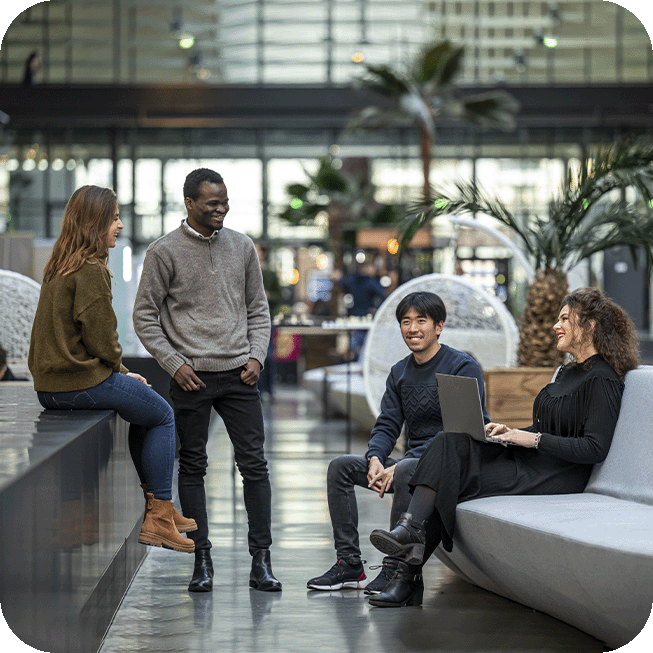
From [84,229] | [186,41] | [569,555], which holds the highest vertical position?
[186,41]

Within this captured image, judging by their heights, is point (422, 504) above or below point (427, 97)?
below

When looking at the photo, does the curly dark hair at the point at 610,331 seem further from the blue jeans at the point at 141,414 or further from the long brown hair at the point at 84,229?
the long brown hair at the point at 84,229

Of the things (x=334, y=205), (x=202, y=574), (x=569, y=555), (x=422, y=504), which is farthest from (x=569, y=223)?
(x=334, y=205)

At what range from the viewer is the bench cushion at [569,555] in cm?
265

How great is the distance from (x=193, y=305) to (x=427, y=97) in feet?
43.1

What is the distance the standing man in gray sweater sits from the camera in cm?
373

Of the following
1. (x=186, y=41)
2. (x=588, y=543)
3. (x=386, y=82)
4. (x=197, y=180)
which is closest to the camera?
(x=588, y=543)

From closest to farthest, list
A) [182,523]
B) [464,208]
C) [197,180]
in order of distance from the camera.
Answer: [182,523] < [197,180] < [464,208]

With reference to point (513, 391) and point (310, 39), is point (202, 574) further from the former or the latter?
point (310, 39)

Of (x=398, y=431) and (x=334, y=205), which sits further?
(x=334, y=205)

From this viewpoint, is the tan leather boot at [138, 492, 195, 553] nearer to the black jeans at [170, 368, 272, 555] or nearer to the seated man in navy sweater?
the black jeans at [170, 368, 272, 555]

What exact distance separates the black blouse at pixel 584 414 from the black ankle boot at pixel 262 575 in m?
1.21

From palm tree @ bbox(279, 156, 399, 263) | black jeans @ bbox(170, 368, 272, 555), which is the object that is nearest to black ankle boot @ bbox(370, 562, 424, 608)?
black jeans @ bbox(170, 368, 272, 555)

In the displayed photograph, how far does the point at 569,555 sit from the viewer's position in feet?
9.26
